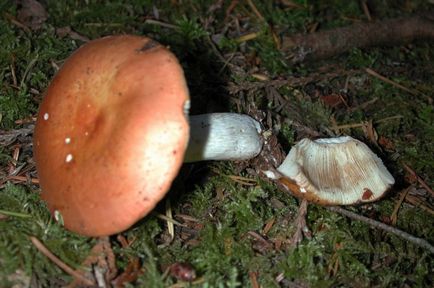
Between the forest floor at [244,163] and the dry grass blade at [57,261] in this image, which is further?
the forest floor at [244,163]

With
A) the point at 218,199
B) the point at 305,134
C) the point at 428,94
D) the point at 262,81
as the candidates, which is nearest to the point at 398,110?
the point at 428,94

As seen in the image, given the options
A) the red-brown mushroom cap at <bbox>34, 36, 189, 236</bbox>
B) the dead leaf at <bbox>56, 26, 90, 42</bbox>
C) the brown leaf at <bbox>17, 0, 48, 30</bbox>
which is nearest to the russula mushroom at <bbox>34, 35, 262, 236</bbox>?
the red-brown mushroom cap at <bbox>34, 36, 189, 236</bbox>

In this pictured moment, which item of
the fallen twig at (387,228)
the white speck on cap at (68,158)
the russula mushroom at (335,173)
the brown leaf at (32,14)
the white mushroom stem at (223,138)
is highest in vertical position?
the brown leaf at (32,14)

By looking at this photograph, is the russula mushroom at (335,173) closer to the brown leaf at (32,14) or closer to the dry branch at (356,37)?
the dry branch at (356,37)

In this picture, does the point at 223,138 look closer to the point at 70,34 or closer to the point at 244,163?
the point at 244,163

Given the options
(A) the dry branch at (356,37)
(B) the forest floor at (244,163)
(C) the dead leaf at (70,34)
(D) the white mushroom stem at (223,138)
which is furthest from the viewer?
(A) the dry branch at (356,37)

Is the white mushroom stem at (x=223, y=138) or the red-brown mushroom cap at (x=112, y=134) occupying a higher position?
the red-brown mushroom cap at (x=112, y=134)

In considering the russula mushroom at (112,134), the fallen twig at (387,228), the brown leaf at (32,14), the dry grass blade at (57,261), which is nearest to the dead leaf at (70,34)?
the brown leaf at (32,14)

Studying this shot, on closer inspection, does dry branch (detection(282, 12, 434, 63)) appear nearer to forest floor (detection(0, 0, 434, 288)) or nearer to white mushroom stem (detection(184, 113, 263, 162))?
forest floor (detection(0, 0, 434, 288))
